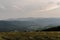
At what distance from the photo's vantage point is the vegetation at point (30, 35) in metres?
3.12

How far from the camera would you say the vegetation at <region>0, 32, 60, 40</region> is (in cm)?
312

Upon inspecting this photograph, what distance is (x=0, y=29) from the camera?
3152 millimetres

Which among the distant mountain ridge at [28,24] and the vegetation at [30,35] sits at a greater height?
the distant mountain ridge at [28,24]

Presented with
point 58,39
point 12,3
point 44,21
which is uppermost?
point 12,3

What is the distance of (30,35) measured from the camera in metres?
3.14

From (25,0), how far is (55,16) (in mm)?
500

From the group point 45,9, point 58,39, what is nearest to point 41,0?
point 45,9

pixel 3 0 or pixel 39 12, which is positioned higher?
pixel 3 0

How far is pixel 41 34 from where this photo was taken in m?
3.14

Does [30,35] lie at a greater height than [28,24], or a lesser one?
lesser

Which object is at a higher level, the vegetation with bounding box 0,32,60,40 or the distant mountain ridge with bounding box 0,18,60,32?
the distant mountain ridge with bounding box 0,18,60,32

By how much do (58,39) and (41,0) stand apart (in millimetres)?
630

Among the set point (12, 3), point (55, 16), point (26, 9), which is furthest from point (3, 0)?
point (55, 16)

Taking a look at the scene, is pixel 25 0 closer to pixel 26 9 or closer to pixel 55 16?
pixel 26 9
